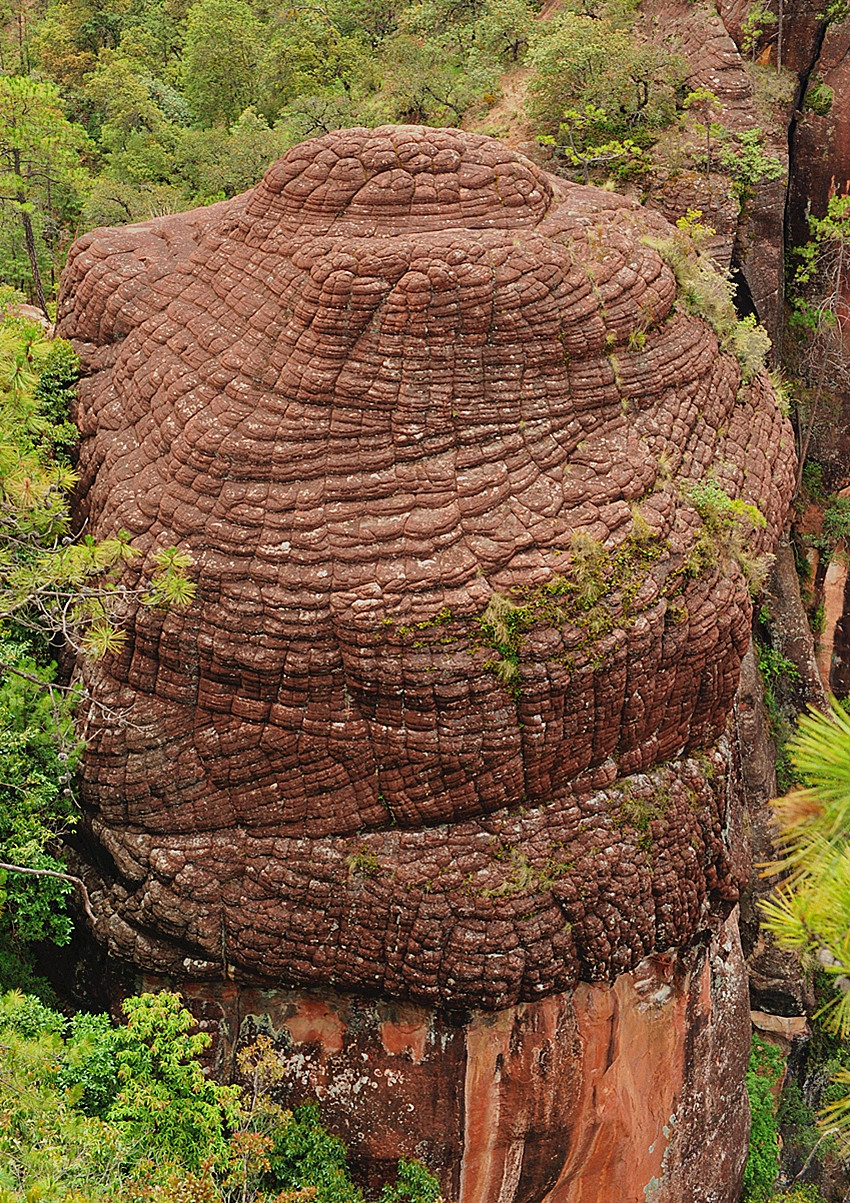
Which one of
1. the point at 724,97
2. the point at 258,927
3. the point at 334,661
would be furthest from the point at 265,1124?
the point at 724,97

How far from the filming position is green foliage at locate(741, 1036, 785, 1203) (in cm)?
1606

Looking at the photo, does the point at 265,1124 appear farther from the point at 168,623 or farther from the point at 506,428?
the point at 506,428

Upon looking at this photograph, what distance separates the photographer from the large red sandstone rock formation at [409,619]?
1116cm

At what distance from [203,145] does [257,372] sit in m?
16.7

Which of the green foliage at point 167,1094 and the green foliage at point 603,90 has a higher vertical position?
the green foliage at point 603,90

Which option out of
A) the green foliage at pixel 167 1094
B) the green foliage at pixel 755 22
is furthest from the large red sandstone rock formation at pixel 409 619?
the green foliage at pixel 755 22

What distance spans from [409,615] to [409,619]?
42mm

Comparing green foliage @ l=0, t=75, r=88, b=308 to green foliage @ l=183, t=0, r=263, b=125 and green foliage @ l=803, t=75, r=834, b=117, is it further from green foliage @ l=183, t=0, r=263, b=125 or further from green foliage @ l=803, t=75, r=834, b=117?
green foliage @ l=803, t=75, r=834, b=117

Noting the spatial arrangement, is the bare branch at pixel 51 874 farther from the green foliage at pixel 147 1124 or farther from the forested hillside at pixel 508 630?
the green foliage at pixel 147 1124

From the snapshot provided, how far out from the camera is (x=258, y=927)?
11578 millimetres

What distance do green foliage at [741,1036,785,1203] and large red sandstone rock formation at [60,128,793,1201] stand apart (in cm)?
598

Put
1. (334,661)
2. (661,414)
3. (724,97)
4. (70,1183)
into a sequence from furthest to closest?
(724,97)
(661,414)
(334,661)
(70,1183)

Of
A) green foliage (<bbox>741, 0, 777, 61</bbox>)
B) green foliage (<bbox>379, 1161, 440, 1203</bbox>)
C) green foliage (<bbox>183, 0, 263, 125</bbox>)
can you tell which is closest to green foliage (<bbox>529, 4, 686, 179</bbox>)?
green foliage (<bbox>741, 0, 777, 61</bbox>)

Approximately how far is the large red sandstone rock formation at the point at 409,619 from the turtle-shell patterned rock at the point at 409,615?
0.11 feet
